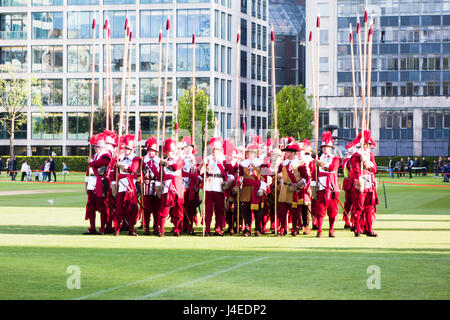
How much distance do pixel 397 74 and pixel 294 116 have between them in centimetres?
1869

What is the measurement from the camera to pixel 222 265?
13227 millimetres

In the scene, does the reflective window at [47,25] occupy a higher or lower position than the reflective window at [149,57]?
higher

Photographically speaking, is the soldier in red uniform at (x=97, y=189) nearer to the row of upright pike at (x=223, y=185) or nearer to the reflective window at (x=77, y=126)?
the row of upright pike at (x=223, y=185)

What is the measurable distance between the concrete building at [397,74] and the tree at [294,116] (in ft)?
33.0

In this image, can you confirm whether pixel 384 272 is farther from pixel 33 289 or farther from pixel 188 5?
pixel 188 5

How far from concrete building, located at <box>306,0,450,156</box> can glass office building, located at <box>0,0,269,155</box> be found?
10.6m

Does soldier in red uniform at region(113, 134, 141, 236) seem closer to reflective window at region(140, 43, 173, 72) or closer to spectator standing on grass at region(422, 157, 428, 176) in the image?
spectator standing on grass at region(422, 157, 428, 176)

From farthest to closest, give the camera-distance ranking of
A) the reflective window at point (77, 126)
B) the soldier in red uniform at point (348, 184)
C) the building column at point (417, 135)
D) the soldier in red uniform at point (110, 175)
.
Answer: the reflective window at point (77, 126) → the building column at point (417, 135) → the soldier in red uniform at point (348, 184) → the soldier in red uniform at point (110, 175)

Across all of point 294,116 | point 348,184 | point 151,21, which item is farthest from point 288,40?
point 348,184

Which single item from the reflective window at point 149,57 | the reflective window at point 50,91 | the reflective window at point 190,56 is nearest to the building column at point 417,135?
the reflective window at point 190,56

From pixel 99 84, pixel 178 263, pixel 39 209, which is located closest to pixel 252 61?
pixel 99 84

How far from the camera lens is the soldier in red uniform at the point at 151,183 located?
750 inches

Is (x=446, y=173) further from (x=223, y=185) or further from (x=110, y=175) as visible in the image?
(x=110, y=175)

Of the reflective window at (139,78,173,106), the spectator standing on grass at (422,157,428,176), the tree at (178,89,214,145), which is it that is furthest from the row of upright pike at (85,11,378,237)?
the reflective window at (139,78,173,106)
